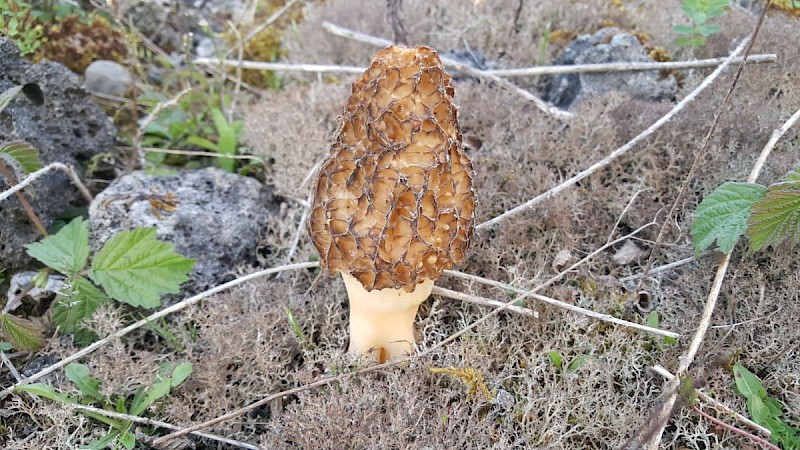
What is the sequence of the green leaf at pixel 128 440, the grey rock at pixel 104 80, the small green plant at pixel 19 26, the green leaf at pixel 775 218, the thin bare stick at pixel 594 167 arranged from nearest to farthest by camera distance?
the green leaf at pixel 128 440
the green leaf at pixel 775 218
the thin bare stick at pixel 594 167
the small green plant at pixel 19 26
the grey rock at pixel 104 80

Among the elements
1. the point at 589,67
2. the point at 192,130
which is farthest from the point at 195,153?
the point at 589,67

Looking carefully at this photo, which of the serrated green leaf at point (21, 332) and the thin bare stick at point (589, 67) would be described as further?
the thin bare stick at point (589, 67)

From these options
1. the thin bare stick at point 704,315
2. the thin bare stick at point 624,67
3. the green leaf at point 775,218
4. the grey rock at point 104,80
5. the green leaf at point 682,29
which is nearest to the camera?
the thin bare stick at point 704,315

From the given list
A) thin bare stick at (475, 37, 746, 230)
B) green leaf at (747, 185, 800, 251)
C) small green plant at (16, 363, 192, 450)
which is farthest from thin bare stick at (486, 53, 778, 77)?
small green plant at (16, 363, 192, 450)

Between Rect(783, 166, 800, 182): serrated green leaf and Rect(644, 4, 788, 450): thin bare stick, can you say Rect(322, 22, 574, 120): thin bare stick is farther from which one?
Rect(783, 166, 800, 182): serrated green leaf

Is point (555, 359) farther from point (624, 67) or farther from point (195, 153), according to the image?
point (195, 153)

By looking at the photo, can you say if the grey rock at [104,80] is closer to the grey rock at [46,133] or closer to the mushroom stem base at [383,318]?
the grey rock at [46,133]

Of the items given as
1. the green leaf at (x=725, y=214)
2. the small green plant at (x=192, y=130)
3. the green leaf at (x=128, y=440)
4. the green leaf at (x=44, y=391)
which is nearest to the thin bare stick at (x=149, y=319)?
the green leaf at (x=44, y=391)
